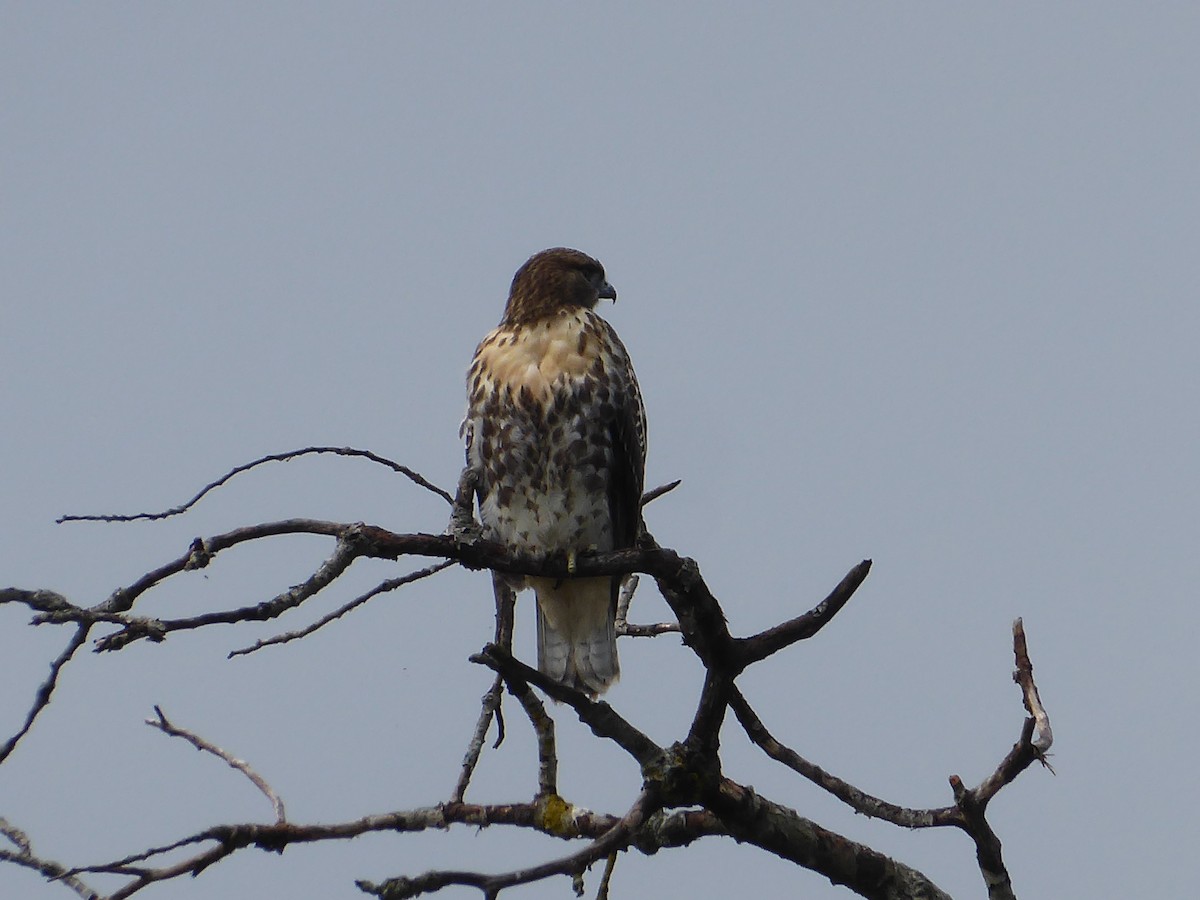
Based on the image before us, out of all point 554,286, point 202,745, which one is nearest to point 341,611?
point 202,745

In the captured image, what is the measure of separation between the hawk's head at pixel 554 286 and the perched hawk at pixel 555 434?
14 mm

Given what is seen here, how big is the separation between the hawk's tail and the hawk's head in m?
1.14

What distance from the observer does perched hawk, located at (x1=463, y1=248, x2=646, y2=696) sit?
565 centimetres

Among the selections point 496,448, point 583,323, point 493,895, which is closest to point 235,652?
point 493,895

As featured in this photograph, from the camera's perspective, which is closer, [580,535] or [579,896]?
[579,896]

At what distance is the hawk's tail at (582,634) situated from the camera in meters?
6.20

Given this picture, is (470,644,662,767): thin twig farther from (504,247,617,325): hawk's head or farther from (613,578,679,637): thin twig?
(504,247,617,325): hawk's head

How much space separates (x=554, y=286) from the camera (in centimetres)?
623

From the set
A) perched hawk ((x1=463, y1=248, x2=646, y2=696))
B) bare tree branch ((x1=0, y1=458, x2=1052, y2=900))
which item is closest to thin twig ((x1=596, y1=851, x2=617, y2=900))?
bare tree branch ((x1=0, y1=458, x2=1052, y2=900))

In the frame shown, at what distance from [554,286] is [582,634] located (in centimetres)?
150

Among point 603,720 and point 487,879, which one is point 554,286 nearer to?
point 603,720

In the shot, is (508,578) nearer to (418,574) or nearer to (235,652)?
(418,574)

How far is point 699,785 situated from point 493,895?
3.08 ft

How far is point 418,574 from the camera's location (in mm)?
4285
